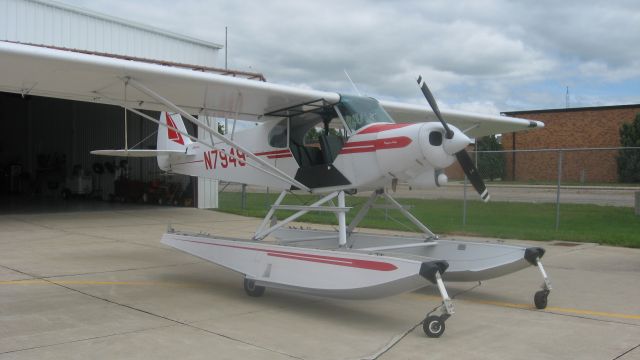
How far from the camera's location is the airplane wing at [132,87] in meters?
6.37

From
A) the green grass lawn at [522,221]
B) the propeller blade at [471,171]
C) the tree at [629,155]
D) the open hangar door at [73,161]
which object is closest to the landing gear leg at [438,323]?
the propeller blade at [471,171]

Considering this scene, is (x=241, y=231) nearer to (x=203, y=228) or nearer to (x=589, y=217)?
(x=203, y=228)

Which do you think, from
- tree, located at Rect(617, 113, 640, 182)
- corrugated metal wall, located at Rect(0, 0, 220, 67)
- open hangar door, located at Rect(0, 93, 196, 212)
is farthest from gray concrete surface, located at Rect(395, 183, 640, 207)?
open hangar door, located at Rect(0, 93, 196, 212)

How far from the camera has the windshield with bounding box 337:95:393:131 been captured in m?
7.58

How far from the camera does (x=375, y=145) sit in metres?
7.07

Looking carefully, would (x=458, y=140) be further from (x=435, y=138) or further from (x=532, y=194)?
(x=532, y=194)

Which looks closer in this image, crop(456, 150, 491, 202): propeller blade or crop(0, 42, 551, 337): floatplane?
crop(0, 42, 551, 337): floatplane

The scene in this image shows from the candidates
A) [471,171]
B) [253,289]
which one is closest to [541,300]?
[471,171]

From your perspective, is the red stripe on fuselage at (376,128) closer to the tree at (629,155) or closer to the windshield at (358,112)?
the windshield at (358,112)

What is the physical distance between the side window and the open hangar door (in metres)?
11.8

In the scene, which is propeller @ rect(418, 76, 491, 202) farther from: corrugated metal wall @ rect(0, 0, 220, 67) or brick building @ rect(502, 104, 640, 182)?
brick building @ rect(502, 104, 640, 182)

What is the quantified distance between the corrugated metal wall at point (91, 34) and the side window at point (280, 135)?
1155 centimetres

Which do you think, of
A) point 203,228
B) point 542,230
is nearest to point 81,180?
point 203,228

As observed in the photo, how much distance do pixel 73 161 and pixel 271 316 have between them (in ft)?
87.2
